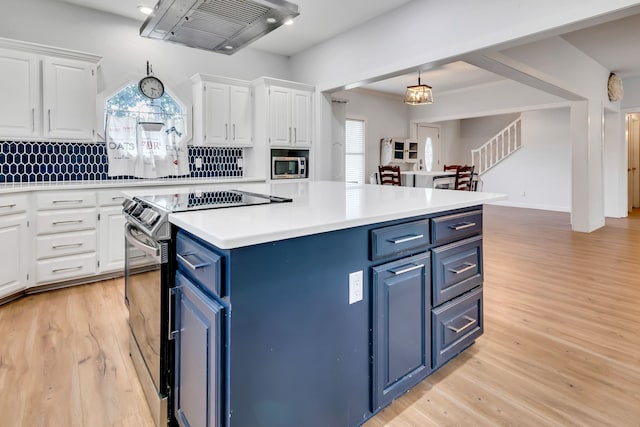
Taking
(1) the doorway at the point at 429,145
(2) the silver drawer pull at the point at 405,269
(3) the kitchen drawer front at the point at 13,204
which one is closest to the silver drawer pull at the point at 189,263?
(2) the silver drawer pull at the point at 405,269

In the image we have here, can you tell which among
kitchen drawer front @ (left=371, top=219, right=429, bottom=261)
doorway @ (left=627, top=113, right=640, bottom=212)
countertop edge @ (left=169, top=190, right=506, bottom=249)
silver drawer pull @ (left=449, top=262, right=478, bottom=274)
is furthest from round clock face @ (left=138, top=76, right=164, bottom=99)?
doorway @ (left=627, top=113, right=640, bottom=212)

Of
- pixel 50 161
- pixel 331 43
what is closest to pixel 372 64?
pixel 331 43

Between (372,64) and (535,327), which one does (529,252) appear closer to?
(535,327)

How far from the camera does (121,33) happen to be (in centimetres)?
402

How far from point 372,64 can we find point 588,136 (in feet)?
12.8

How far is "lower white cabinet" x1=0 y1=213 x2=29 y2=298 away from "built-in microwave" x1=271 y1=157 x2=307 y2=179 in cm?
256

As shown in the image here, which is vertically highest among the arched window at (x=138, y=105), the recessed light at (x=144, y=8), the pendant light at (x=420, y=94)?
the recessed light at (x=144, y=8)

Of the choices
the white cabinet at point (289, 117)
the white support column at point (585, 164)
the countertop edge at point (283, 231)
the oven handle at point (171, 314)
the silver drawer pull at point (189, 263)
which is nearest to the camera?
the countertop edge at point (283, 231)

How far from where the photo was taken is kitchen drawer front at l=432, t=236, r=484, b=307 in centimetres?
183

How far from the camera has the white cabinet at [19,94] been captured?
3.12 meters

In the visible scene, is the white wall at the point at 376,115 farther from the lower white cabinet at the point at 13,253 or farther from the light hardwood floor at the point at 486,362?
the lower white cabinet at the point at 13,253

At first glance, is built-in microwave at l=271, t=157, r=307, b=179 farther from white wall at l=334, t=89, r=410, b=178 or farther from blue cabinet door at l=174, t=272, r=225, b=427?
blue cabinet door at l=174, t=272, r=225, b=427

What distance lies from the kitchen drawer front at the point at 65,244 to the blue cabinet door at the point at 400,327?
3033 millimetres

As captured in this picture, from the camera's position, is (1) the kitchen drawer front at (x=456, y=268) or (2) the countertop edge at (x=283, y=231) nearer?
(2) the countertop edge at (x=283, y=231)
